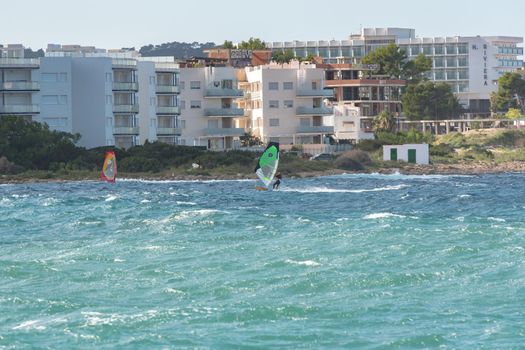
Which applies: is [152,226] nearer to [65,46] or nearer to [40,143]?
[40,143]

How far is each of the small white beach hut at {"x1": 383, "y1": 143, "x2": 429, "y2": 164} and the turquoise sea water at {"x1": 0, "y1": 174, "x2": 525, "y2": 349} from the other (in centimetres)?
5435

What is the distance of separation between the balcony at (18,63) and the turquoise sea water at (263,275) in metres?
47.9

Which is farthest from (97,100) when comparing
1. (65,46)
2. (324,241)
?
(324,241)

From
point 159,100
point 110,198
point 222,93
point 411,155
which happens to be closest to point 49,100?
point 159,100

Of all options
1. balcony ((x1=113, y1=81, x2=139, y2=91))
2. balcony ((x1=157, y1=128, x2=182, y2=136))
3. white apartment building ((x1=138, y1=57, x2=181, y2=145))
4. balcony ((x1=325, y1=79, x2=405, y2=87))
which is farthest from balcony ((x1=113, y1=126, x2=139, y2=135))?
balcony ((x1=325, y1=79, x2=405, y2=87))

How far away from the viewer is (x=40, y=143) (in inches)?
4294

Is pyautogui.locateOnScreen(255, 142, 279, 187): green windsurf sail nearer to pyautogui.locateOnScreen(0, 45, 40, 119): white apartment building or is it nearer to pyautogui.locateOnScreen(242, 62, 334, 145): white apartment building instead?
pyautogui.locateOnScreen(0, 45, 40, 119): white apartment building

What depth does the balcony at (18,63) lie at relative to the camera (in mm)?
116500

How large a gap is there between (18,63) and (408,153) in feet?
108

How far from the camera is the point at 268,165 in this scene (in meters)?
86.5

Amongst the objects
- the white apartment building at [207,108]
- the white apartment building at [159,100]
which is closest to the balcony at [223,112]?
the white apartment building at [207,108]

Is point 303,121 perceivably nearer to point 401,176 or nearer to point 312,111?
point 312,111

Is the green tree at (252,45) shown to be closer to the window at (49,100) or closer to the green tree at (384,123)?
the green tree at (384,123)

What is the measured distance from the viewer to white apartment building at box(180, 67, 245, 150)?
137500mm
